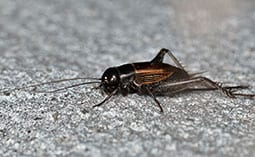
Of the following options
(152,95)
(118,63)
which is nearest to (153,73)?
(152,95)

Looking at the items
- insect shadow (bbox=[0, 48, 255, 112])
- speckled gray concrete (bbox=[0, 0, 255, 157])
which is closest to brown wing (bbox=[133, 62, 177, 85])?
insect shadow (bbox=[0, 48, 255, 112])

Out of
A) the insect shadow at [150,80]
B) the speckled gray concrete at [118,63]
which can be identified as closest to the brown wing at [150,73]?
the insect shadow at [150,80]

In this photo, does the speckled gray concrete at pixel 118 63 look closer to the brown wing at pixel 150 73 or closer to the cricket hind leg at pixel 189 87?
the cricket hind leg at pixel 189 87

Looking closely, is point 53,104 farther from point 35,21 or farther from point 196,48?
point 35,21

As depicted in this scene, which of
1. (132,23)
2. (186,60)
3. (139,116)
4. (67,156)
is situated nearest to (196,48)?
(186,60)

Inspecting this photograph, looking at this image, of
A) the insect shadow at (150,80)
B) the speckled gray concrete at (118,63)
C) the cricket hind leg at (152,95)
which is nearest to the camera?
the speckled gray concrete at (118,63)

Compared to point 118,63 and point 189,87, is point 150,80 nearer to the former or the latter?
point 189,87
